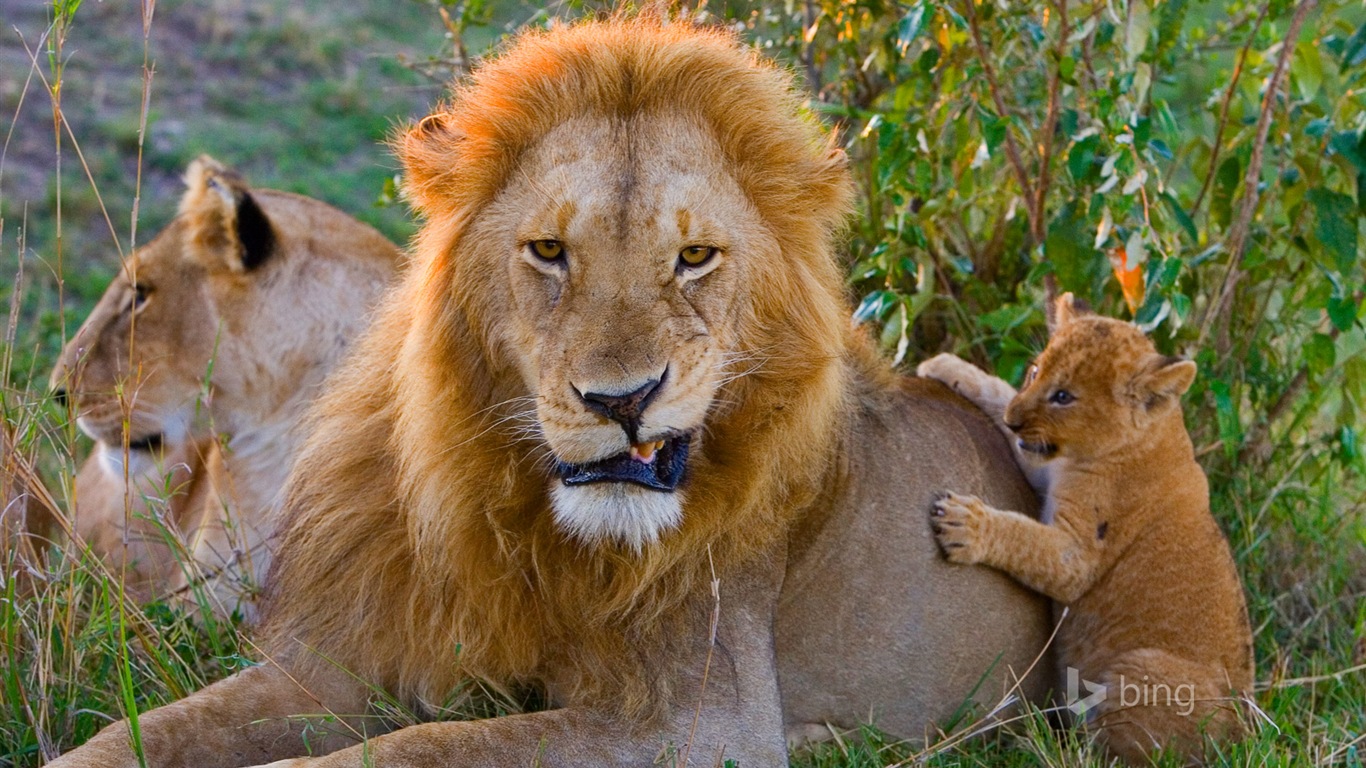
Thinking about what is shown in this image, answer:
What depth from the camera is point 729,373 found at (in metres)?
3.02

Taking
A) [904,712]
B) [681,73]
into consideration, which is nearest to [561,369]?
[681,73]

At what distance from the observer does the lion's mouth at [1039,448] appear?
3.92 metres

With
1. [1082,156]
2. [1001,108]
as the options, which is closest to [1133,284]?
[1082,156]

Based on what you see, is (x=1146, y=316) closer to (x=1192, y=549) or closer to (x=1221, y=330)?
(x=1192, y=549)

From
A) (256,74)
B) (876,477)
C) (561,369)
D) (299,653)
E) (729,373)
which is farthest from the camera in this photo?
(256,74)

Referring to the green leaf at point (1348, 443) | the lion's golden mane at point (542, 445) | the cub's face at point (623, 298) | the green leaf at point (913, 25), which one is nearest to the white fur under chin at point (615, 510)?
the cub's face at point (623, 298)

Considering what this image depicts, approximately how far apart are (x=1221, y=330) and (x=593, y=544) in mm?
2594

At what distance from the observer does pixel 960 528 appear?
3.63 meters

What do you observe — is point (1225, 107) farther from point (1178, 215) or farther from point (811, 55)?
point (811, 55)

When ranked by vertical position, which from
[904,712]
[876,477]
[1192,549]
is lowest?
[904,712]

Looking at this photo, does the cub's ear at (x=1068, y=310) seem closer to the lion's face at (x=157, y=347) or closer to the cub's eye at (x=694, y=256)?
the cub's eye at (x=694, y=256)

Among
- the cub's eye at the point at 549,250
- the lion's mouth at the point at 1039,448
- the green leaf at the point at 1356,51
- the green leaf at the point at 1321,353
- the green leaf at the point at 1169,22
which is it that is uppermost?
the green leaf at the point at 1169,22

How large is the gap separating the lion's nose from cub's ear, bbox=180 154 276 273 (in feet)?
7.35

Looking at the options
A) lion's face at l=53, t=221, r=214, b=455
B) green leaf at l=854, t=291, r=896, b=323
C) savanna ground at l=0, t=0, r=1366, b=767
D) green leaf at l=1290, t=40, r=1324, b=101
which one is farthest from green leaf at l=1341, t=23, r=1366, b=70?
lion's face at l=53, t=221, r=214, b=455
